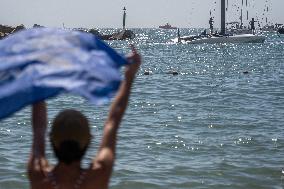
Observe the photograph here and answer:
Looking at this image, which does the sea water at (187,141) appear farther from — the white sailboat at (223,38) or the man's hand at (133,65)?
the white sailboat at (223,38)

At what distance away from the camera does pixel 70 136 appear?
308 centimetres

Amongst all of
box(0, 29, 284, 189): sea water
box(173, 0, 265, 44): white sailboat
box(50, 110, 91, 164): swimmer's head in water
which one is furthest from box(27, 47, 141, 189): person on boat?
box(173, 0, 265, 44): white sailboat

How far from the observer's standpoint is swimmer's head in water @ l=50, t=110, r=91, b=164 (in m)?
3.08

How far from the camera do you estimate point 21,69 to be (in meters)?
3.30

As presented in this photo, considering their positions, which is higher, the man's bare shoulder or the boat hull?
the man's bare shoulder

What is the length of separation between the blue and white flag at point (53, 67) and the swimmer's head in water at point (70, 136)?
140mm

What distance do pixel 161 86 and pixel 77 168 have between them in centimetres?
2464

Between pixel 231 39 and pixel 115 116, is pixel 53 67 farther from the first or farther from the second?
pixel 231 39

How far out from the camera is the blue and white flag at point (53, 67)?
3.11 m

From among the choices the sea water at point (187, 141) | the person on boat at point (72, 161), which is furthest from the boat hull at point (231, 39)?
the person on boat at point (72, 161)

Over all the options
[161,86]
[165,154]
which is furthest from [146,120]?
[161,86]

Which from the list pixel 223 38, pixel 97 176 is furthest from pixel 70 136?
pixel 223 38

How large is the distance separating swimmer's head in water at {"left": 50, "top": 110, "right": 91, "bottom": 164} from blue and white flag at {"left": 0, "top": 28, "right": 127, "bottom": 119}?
0.14m

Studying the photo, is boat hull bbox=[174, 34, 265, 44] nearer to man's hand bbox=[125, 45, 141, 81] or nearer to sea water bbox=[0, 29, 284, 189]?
sea water bbox=[0, 29, 284, 189]
